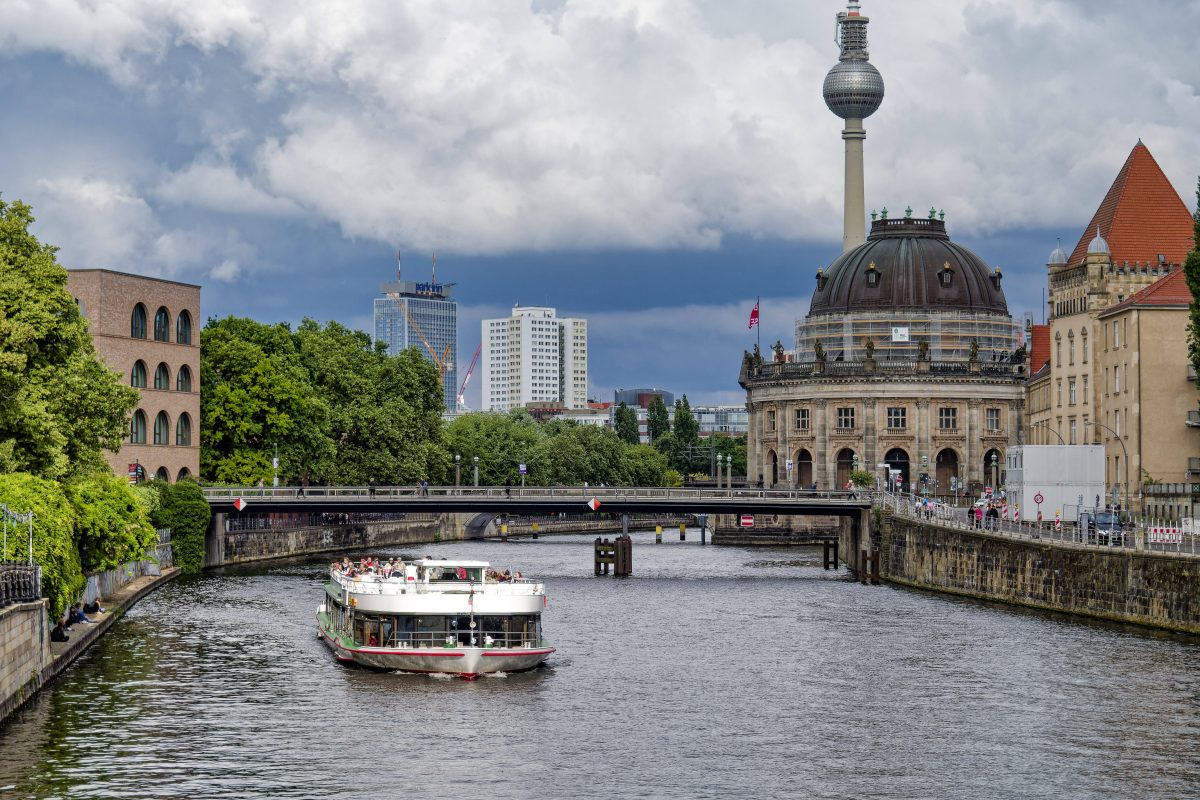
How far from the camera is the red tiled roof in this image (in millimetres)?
151250

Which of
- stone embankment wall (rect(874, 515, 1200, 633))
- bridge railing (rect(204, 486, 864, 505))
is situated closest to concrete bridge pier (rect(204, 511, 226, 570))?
bridge railing (rect(204, 486, 864, 505))

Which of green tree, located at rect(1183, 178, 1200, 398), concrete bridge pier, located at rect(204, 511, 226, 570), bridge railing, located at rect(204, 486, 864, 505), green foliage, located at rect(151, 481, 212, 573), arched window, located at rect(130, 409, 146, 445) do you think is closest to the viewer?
green tree, located at rect(1183, 178, 1200, 398)

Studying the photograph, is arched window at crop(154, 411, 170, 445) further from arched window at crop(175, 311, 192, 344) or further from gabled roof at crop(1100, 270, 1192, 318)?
gabled roof at crop(1100, 270, 1192, 318)

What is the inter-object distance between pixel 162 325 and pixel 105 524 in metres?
64.5

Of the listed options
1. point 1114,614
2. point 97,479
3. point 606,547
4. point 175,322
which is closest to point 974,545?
point 1114,614

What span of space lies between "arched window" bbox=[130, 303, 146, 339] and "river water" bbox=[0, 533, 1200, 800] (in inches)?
1838

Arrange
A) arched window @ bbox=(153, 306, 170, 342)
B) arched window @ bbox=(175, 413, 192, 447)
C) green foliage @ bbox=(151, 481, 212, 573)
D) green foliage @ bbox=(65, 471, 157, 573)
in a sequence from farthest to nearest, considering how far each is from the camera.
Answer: arched window @ bbox=(175, 413, 192, 447) → arched window @ bbox=(153, 306, 170, 342) → green foliage @ bbox=(151, 481, 212, 573) → green foliage @ bbox=(65, 471, 157, 573)

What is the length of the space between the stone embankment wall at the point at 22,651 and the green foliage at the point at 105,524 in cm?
1416

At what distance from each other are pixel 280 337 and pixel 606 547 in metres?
36.9

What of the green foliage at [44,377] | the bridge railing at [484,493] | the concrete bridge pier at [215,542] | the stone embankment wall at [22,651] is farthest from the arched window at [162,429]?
the stone embankment wall at [22,651]

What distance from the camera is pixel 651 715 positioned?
64500mm

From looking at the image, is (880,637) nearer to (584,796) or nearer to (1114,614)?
(1114,614)

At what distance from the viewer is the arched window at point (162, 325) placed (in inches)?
5684

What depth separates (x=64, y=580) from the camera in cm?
7144
